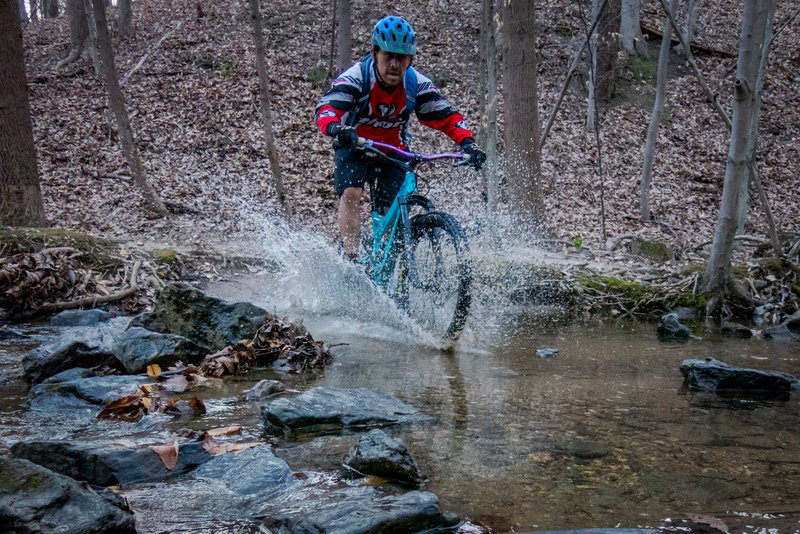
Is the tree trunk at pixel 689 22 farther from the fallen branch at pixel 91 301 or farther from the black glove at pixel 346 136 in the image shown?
the fallen branch at pixel 91 301

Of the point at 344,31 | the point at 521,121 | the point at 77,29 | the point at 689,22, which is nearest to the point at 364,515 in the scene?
the point at 521,121

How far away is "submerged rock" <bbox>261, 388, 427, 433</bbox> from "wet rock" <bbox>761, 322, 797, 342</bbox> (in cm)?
451

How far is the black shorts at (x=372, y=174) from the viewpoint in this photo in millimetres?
6359

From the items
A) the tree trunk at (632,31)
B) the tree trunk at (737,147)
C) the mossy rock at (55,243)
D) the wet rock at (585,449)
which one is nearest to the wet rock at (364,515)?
the wet rock at (585,449)

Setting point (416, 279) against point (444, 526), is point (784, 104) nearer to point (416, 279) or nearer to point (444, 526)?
point (416, 279)

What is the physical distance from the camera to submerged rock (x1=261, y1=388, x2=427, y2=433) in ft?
11.1

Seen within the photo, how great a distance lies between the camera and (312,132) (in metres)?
17.4

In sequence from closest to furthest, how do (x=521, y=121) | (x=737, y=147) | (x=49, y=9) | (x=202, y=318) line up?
(x=202, y=318) → (x=737, y=147) → (x=521, y=121) → (x=49, y=9)

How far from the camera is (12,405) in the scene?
376 cm

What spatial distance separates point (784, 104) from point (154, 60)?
2039cm

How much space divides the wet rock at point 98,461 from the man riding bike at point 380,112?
3627 millimetres

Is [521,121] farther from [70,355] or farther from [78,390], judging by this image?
[78,390]

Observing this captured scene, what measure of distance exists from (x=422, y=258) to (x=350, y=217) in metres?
1.12

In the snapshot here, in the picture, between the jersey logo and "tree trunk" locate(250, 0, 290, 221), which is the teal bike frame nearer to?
the jersey logo
